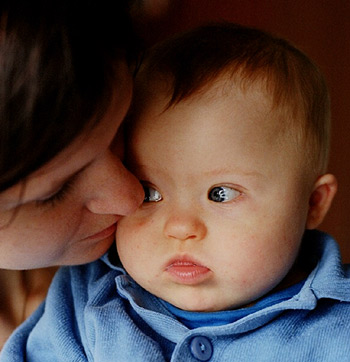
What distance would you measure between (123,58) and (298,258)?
472 millimetres

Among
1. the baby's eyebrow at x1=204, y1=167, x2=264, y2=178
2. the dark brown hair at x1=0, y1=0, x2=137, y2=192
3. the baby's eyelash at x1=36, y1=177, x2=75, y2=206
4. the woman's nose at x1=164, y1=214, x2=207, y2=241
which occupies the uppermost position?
the dark brown hair at x1=0, y1=0, x2=137, y2=192

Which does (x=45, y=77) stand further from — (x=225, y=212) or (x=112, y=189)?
(x=225, y=212)

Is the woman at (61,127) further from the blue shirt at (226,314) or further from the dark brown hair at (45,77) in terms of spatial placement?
the blue shirt at (226,314)

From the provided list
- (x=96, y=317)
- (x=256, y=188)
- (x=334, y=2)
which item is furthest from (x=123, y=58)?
(x=334, y=2)

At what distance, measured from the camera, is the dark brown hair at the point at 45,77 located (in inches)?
26.4

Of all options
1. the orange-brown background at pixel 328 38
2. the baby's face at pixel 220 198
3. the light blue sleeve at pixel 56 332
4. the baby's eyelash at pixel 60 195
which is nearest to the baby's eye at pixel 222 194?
the baby's face at pixel 220 198

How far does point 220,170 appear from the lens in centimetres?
91

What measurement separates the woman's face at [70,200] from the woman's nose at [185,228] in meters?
0.06

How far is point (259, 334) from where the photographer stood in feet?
3.02

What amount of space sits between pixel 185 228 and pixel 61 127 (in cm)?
26

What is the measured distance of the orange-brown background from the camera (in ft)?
4.54

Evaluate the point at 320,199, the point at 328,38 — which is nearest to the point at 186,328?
the point at 320,199

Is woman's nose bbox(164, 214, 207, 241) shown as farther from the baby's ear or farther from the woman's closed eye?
Result: the baby's ear

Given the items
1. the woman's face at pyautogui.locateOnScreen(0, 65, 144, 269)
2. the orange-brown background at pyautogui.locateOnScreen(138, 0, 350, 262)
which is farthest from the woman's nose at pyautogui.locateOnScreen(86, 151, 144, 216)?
the orange-brown background at pyautogui.locateOnScreen(138, 0, 350, 262)
